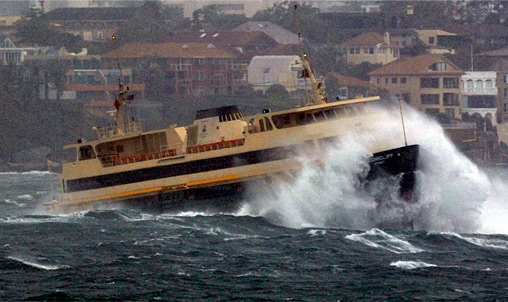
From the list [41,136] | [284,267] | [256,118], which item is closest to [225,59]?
[41,136]

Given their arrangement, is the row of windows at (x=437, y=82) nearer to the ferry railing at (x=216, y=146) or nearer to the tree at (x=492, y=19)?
the tree at (x=492, y=19)

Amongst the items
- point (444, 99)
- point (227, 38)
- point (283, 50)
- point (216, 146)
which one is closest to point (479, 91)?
point (444, 99)

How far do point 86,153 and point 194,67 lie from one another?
278 ft

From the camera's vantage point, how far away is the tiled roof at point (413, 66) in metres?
140

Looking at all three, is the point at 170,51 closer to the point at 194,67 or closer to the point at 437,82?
the point at 194,67

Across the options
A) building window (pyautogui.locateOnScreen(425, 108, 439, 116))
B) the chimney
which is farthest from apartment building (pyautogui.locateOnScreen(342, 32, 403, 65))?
building window (pyautogui.locateOnScreen(425, 108, 439, 116))

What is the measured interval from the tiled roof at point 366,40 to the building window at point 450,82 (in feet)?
92.5

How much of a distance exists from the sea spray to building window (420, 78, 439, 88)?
78116 millimetres

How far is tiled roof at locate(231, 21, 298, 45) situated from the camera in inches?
7146

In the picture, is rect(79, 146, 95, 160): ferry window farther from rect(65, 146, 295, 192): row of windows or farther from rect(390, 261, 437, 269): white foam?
rect(390, 261, 437, 269): white foam

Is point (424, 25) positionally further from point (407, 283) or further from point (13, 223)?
point (407, 283)

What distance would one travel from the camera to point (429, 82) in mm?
140250

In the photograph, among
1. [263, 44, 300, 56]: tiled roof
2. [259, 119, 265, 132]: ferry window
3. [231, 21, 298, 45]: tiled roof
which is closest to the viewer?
[259, 119, 265, 132]: ferry window

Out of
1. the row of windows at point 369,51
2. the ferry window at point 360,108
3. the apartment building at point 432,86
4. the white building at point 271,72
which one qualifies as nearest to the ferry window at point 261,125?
the ferry window at point 360,108
